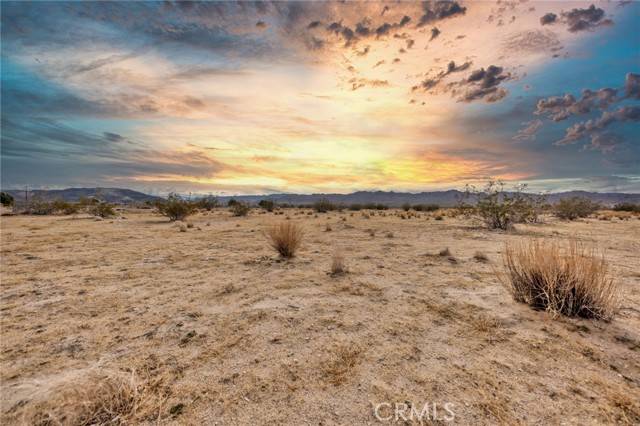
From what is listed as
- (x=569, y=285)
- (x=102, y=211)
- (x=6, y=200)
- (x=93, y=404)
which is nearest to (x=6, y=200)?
(x=6, y=200)

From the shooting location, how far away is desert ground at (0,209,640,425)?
8.29 feet

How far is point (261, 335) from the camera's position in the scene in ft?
12.8

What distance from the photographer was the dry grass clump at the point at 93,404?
236cm

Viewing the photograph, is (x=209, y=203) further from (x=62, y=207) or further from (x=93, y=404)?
(x=93, y=404)

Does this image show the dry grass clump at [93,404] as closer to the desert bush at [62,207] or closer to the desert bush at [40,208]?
the desert bush at [62,207]

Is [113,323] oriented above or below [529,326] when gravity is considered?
below

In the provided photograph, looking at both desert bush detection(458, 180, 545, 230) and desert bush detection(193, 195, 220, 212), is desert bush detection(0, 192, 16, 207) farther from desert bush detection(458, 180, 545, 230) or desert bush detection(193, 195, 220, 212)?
desert bush detection(458, 180, 545, 230)

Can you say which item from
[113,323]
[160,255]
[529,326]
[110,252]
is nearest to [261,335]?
[113,323]

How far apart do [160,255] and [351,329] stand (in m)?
7.64

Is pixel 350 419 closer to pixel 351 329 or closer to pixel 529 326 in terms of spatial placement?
pixel 351 329

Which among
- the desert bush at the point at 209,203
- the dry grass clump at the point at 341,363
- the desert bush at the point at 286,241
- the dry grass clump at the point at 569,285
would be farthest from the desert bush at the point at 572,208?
the desert bush at the point at 209,203

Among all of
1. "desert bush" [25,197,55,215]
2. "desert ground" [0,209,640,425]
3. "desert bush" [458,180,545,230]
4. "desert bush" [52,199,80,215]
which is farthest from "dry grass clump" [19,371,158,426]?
"desert bush" [25,197,55,215]

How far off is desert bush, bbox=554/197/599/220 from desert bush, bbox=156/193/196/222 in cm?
2989

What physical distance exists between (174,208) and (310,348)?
72.2 feet
